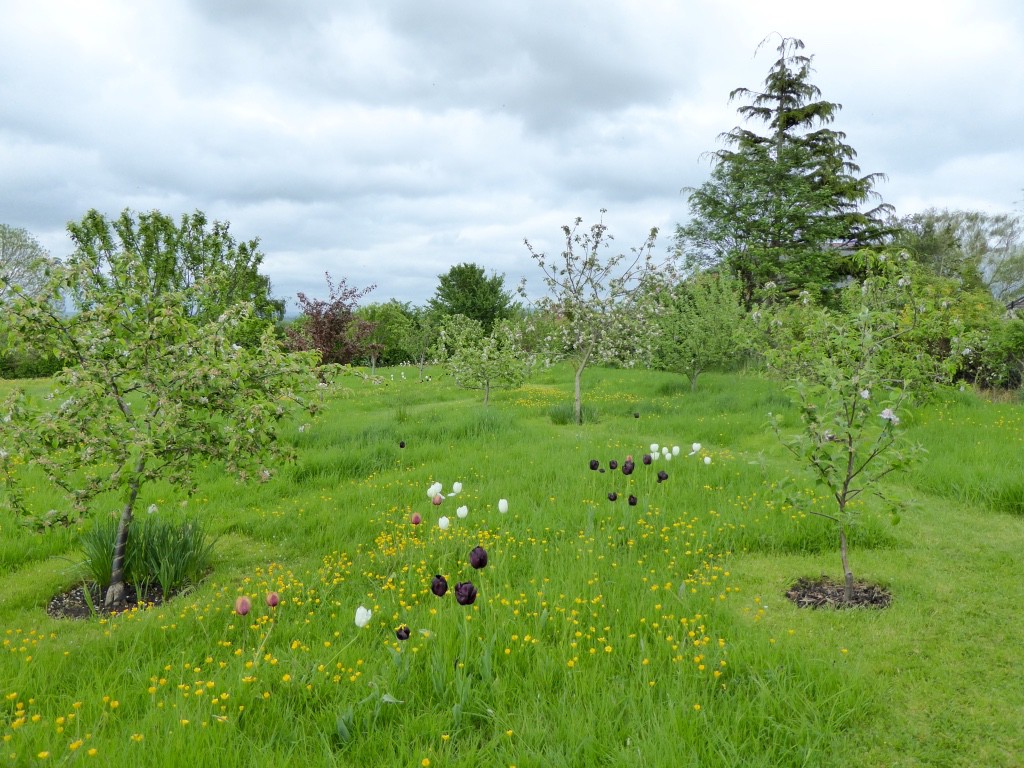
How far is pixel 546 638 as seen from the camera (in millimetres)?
4160

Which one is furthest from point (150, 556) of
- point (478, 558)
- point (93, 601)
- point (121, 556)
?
point (478, 558)

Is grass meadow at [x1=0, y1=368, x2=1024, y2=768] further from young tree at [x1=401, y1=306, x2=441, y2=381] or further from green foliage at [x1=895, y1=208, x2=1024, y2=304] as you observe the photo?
green foliage at [x1=895, y1=208, x2=1024, y2=304]

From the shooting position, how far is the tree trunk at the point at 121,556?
16.7ft

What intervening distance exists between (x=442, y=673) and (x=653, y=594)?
193cm

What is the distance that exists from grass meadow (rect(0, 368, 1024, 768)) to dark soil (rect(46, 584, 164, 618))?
0.12m

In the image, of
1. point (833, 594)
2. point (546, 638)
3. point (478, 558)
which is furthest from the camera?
point (833, 594)

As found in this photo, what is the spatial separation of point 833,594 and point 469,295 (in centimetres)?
3480

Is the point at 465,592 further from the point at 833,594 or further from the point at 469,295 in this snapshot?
the point at 469,295

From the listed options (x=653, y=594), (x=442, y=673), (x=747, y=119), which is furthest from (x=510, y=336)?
(x=747, y=119)

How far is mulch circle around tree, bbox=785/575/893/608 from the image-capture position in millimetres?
4773

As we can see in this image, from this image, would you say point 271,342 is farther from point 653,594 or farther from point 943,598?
point 943,598

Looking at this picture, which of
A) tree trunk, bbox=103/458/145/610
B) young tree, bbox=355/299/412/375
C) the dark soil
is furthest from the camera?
young tree, bbox=355/299/412/375

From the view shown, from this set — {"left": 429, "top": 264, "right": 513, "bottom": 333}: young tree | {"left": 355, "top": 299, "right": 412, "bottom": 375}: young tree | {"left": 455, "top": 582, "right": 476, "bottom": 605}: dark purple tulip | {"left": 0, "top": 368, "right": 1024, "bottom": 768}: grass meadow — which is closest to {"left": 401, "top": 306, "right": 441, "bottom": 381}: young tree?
{"left": 355, "top": 299, "right": 412, "bottom": 375}: young tree

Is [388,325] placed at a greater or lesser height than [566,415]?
greater
